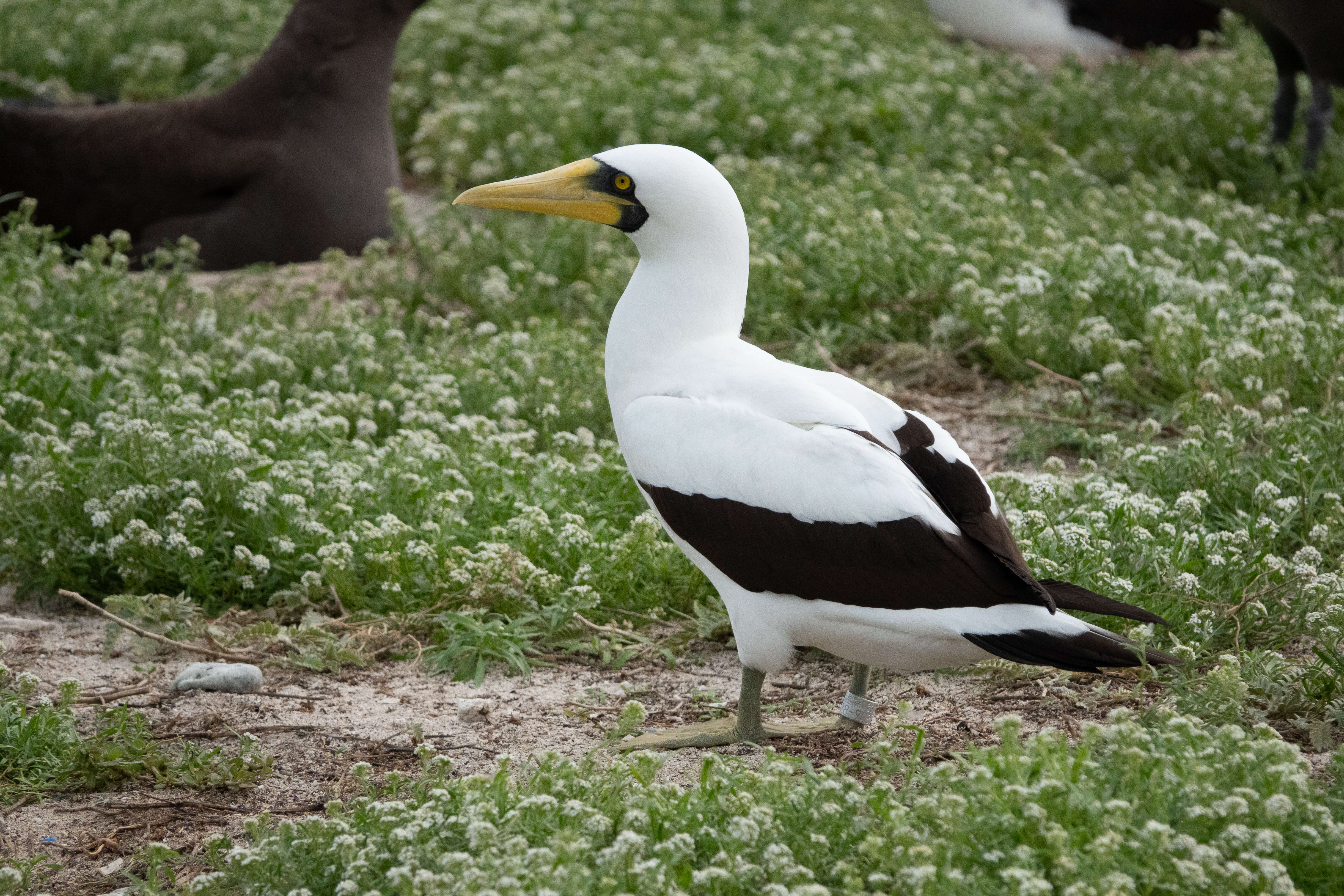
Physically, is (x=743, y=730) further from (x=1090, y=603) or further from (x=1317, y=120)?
(x=1317, y=120)

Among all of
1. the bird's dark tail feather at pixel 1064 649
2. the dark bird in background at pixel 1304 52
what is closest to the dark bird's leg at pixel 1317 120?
the dark bird in background at pixel 1304 52

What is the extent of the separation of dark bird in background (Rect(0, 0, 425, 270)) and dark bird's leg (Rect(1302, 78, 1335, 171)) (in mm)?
4822

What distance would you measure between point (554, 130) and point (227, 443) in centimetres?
411

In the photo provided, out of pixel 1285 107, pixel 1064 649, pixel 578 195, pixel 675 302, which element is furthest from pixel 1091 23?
pixel 1064 649

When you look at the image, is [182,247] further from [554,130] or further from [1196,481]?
[1196,481]

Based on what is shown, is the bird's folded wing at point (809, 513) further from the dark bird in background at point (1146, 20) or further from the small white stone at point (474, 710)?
the dark bird in background at point (1146, 20)

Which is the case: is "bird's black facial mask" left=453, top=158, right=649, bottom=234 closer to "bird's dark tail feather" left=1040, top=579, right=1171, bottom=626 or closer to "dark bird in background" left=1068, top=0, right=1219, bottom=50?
"bird's dark tail feather" left=1040, top=579, right=1171, bottom=626

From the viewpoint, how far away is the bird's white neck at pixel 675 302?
3.41 meters

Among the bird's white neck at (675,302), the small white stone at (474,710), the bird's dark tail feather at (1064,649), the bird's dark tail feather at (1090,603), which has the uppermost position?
the bird's white neck at (675,302)

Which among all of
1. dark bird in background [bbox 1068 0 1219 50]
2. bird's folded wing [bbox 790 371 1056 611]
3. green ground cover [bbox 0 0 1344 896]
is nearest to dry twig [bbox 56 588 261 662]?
green ground cover [bbox 0 0 1344 896]

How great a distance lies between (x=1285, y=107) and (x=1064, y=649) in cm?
562

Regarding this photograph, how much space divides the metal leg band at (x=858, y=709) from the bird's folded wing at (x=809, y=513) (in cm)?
46

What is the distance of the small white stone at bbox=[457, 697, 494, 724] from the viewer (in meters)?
3.61

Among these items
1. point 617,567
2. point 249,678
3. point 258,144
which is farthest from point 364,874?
point 258,144
